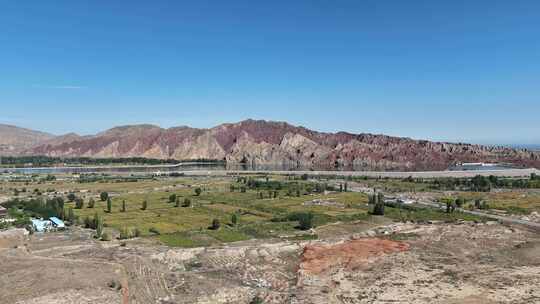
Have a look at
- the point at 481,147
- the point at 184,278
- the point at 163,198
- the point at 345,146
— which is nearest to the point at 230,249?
the point at 184,278

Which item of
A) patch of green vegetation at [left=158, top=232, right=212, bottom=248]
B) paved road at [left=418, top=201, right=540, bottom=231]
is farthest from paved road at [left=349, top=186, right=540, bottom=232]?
patch of green vegetation at [left=158, top=232, right=212, bottom=248]

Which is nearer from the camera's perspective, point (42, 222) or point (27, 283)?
point (27, 283)

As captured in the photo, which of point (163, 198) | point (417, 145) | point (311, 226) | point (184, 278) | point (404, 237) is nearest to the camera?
point (184, 278)

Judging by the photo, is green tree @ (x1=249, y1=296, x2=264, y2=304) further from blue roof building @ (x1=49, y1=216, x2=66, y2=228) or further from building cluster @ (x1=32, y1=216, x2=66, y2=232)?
blue roof building @ (x1=49, y1=216, x2=66, y2=228)

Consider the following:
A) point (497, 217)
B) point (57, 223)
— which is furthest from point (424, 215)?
point (57, 223)

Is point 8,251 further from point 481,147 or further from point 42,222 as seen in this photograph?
point 481,147

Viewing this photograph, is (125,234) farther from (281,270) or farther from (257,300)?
(257,300)
